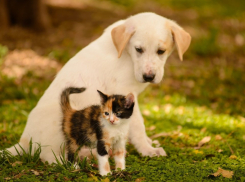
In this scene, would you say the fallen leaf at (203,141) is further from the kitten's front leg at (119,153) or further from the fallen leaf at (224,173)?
the kitten's front leg at (119,153)

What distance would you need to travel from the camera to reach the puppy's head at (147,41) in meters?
4.14

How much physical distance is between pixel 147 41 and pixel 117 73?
1.80 feet

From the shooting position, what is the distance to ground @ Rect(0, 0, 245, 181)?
3.72m

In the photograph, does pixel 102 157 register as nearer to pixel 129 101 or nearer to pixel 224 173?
pixel 129 101

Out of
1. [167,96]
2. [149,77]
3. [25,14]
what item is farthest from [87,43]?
[149,77]

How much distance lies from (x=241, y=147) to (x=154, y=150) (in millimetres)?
1294

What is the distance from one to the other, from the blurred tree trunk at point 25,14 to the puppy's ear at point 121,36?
20.8 ft

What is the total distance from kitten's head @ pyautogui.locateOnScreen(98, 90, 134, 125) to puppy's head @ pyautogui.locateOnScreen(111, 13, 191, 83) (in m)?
0.67

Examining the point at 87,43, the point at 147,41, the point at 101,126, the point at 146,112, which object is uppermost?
the point at 87,43

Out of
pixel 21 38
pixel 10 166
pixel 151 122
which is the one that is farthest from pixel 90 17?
pixel 10 166

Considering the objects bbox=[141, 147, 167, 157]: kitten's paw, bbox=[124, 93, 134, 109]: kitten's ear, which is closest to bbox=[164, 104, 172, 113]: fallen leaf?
bbox=[141, 147, 167, 157]: kitten's paw

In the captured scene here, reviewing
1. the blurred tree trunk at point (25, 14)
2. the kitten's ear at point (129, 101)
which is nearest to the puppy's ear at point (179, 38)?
the kitten's ear at point (129, 101)

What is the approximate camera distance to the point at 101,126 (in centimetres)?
358

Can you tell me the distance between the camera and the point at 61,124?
400 cm
